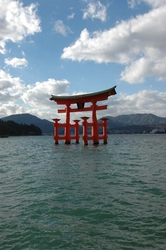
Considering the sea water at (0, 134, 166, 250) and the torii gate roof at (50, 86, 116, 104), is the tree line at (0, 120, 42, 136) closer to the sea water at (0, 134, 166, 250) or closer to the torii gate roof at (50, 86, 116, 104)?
the torii gate roof at (50, 86, 116, 104)

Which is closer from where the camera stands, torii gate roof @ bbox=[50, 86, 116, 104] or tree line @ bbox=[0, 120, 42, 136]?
torii gate roof @ bbox=[50, 86, 116, 104]

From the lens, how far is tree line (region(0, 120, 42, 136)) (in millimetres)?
85825

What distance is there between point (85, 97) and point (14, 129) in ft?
253

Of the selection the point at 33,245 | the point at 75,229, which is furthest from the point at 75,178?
the point at 33,245

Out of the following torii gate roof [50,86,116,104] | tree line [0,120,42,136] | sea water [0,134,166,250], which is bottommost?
sea water [0,134,166,250]

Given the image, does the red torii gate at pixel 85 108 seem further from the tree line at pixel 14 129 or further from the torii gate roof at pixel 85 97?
the tree line at pixel 14 129

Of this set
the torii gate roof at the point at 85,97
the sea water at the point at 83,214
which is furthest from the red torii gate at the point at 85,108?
the sea water at the point at 83,214

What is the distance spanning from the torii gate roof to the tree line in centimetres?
6360

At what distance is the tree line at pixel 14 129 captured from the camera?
282ft

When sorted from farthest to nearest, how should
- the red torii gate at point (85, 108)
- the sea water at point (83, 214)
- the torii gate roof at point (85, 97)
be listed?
1. the red torii gate at point (85, 108)
2. the torii gate roof at point (85, 97)
3. the sea water at point (83, 214)

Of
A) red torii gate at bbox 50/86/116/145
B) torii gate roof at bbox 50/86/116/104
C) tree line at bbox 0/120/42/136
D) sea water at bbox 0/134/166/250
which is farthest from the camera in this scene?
tree line at bbox 0/120/42/136

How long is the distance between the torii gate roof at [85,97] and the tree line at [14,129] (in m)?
63.6

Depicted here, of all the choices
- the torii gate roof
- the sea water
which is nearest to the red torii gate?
the torii gate roof

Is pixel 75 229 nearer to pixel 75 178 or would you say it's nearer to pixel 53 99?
pixel 75 178
